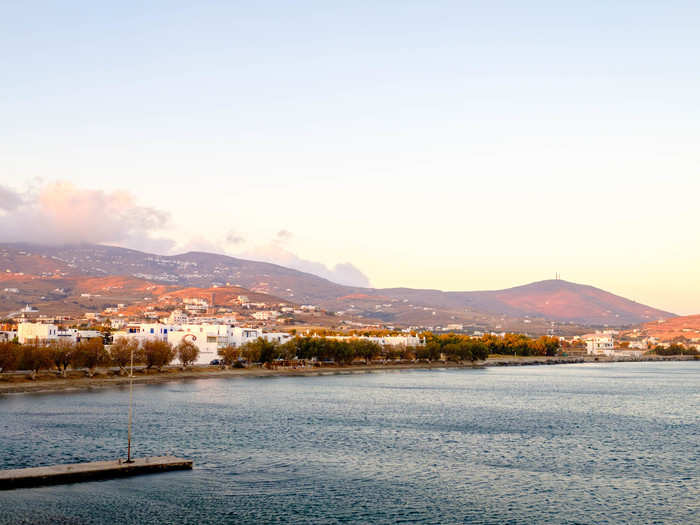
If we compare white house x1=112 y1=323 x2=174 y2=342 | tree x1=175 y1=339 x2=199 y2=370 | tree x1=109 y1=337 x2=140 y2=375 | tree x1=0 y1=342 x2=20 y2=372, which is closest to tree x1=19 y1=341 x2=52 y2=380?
tree x1=0 y1=342 x2=20 y2=372

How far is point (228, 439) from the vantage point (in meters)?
62.2

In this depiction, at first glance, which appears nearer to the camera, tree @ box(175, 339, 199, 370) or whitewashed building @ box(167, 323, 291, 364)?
tree @ box(175, 339, 199, 370)

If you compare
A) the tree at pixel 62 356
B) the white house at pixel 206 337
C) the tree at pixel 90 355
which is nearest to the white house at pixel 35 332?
the white house at pixel 206 337

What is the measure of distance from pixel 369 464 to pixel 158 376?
8357 cm

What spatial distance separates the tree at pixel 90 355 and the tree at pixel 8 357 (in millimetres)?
10744

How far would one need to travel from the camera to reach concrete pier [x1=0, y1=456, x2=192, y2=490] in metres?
42.3

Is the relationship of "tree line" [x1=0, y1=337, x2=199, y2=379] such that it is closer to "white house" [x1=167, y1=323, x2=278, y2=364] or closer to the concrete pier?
"white house" [x1=167, y1=323, x2=278, y2=364]

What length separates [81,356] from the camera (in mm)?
119938

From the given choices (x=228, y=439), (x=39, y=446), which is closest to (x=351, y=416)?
(x=228, y=439)

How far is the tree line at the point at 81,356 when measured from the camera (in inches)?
4348

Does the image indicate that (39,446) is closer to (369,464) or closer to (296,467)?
(296,467)

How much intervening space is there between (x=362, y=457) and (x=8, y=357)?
73.6 meters

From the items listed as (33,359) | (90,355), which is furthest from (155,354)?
(33,359)

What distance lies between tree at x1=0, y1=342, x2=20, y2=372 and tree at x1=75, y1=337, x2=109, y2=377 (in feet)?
35.3
